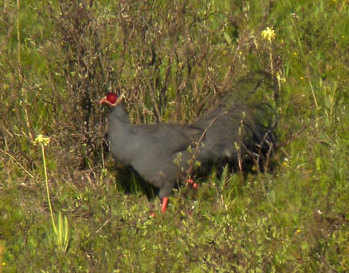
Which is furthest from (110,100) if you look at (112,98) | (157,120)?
(157,120)

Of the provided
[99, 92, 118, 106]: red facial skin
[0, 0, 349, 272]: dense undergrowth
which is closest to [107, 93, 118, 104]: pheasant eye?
[99, 92, 118, 106]: red facial skin

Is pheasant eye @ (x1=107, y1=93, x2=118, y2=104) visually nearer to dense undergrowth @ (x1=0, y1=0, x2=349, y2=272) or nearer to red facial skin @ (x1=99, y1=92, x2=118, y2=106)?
red facial skin @ (x1=99, y1=92, x2=118, y2=106)

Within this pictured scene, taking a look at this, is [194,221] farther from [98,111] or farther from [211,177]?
[98,111]

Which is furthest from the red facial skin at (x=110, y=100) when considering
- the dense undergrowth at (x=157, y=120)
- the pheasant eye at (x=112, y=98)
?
the dense undergrowth at (x=157, y=120)

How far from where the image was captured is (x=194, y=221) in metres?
4.51

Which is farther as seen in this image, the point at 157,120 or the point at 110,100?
the point at 157,120

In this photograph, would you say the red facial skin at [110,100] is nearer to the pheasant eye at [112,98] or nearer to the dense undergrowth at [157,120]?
the pheasant eye at [112,98]

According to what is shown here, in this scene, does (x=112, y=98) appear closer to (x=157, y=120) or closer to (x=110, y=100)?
(x=110, y=100)

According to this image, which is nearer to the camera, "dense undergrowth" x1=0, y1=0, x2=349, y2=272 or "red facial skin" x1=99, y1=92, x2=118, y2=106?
"dense undergrowth" x1=0, y1=0, x2=349, y2=272

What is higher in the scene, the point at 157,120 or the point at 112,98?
the point at 112,98

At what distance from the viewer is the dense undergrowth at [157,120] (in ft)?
14.8

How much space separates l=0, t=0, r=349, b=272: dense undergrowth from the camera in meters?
4.50

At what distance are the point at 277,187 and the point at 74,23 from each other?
2.05 m

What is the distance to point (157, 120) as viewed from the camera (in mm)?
6176
